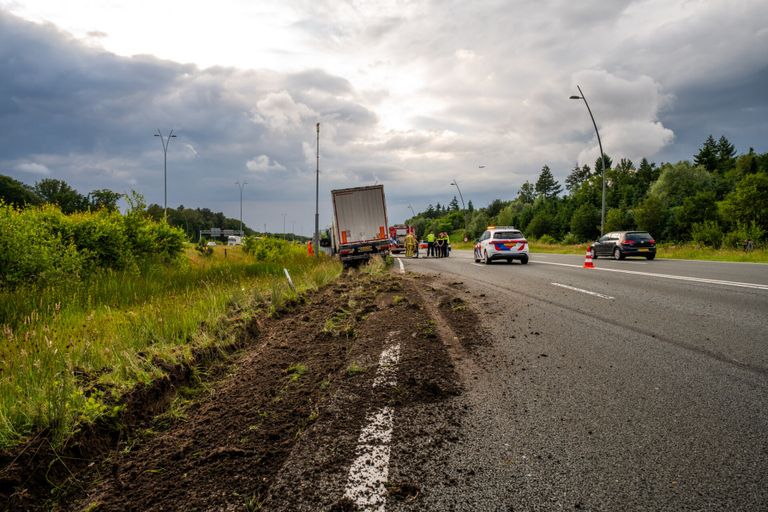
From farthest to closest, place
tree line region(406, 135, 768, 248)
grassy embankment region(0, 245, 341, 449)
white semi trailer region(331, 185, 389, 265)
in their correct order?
1. tree line region(406, 135, 768, 248)
2. white semi trailer region(331, 185, 389, 265)
3. grassy embankment region(0, 245, 341, 449)

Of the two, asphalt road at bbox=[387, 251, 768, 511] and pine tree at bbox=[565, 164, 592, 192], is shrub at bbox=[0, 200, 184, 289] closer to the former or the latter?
A: asphalt road at bbox=[387, 251, 768, 511]

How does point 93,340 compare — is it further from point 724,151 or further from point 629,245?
point 724,151

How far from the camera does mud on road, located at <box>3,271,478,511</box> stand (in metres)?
2.23

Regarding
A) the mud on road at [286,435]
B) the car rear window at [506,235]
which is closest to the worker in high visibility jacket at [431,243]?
the car rear window at [506,235]

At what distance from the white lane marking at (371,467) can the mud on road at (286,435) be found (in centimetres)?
2

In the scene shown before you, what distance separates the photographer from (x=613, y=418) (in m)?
3.06

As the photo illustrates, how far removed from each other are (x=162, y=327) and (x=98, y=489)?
12.3ft

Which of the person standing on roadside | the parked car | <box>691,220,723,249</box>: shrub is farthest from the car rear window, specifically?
<box>691,220,723,249</box>: shrub

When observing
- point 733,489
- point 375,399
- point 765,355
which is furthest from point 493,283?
point 733,489

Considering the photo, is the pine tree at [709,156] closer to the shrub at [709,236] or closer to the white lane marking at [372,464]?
the shrub at [709,236]

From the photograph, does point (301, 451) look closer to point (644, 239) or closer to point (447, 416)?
point (447, 416)

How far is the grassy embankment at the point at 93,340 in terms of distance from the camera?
3.17 metres

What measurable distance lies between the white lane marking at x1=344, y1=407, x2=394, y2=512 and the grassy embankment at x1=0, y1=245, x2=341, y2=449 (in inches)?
72.7

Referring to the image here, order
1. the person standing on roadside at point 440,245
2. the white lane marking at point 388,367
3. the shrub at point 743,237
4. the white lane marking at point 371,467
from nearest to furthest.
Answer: the white lane marking at point 371,467 → the white lane marking at point 388,367 → the shrub at point 743,237 → the person standing on roadside at point 440,245
